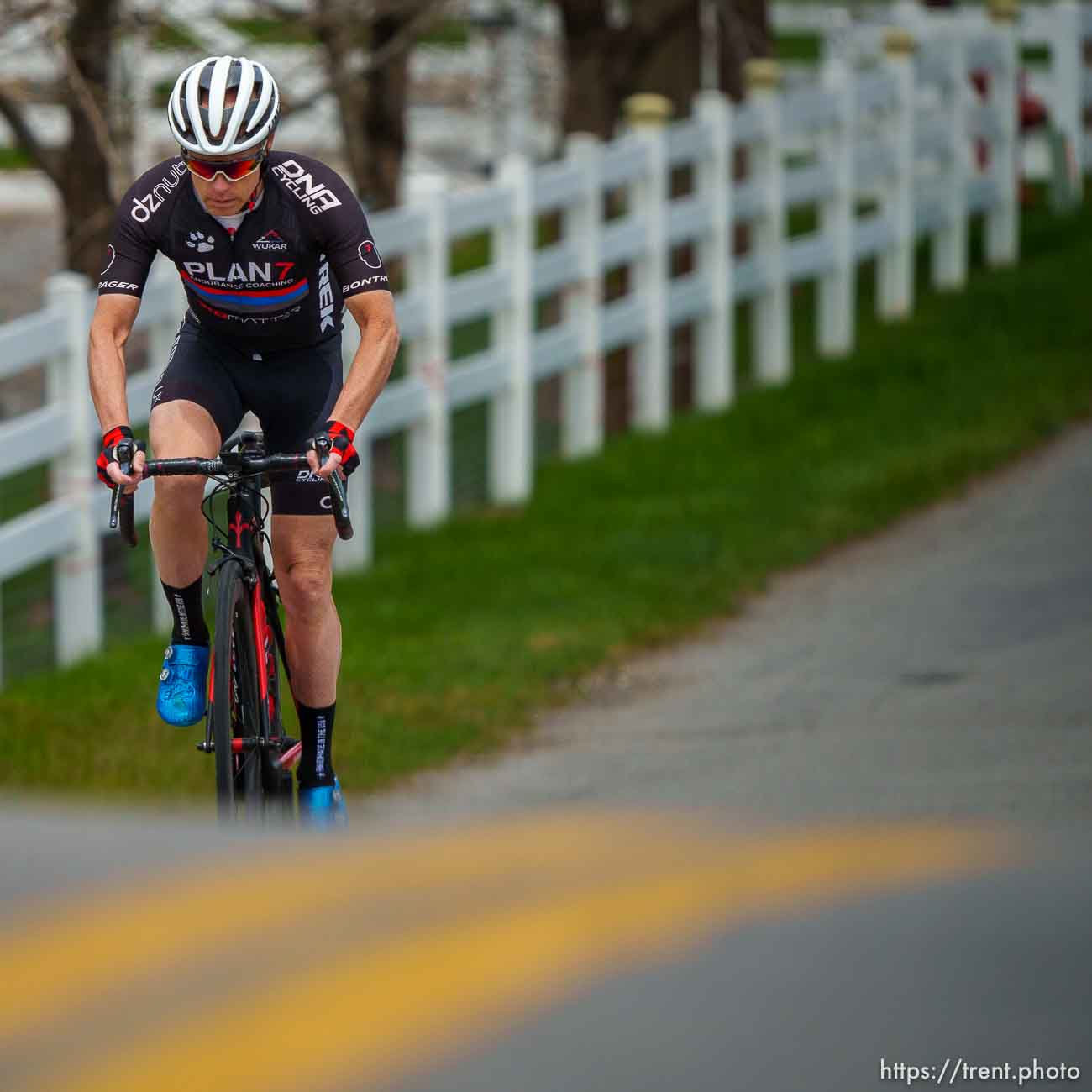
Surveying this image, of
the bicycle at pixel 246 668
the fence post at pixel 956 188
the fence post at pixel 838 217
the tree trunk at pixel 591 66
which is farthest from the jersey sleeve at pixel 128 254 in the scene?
the fence post at pixel 956 188

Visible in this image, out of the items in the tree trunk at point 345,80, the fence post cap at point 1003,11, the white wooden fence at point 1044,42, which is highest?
the white wooden fence at point 1044,42

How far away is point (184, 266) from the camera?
4062 mm

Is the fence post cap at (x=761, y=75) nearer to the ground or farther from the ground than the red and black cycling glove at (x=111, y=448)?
farther from the ground

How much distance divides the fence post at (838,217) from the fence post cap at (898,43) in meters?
0.74

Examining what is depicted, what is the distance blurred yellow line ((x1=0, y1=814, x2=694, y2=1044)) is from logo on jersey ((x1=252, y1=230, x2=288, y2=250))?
2434 millimetres

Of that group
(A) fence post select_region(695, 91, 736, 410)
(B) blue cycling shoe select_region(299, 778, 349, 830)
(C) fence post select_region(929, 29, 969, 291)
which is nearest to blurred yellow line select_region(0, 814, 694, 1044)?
(B) blue cycling shoe select_region(299, 778, 349, 830)

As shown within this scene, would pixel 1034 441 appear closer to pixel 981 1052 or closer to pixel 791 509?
pixel 791 509

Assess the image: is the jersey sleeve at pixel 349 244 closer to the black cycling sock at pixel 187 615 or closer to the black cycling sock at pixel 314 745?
the black cycling sock at pixel 187 615

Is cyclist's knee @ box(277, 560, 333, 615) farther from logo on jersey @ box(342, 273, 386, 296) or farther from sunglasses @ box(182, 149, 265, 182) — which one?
sunglasses @ box(182, 149, 265, 182)

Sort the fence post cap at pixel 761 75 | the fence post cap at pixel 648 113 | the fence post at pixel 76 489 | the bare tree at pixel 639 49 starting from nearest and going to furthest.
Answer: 1. the fence post at pixel 76 489
2. the fence post cap at pixel 648 113
3. the fence post cap at pixel 761 75
4. the bare tree at pixel 639 49

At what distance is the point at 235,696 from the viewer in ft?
15.5

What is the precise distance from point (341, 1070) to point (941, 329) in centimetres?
1446

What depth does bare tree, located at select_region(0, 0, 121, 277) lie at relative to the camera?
386 inches

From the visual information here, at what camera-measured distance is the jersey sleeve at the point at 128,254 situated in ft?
13.4
